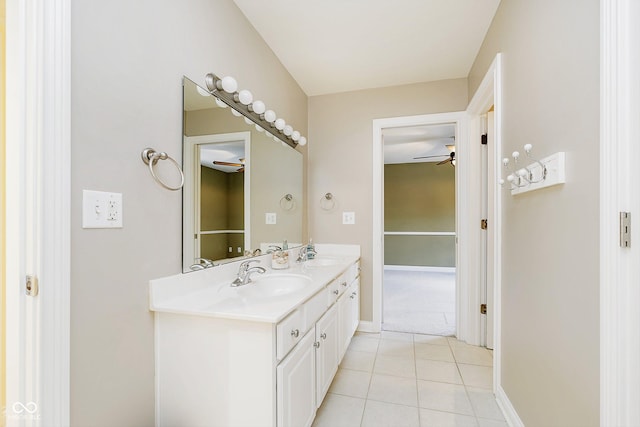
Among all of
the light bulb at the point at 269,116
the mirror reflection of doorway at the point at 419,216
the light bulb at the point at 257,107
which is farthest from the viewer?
the mirror reflection of doorway at the point at 419,216

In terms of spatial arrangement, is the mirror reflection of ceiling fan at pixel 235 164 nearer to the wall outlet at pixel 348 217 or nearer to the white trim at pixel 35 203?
the white trim at pixel 35 203

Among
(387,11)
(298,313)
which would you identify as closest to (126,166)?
(298,313)

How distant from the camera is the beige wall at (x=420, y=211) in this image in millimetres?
6031

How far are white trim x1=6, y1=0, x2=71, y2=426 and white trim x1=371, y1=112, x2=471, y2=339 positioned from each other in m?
2.31

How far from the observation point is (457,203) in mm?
2600

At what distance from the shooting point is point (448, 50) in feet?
7.26

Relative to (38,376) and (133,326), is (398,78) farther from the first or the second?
(38,376)

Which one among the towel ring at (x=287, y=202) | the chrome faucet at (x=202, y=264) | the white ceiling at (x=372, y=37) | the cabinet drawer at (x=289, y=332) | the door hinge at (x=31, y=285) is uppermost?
the white ceiling at (x=372, y=37)

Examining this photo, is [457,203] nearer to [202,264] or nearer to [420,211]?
[202,264]

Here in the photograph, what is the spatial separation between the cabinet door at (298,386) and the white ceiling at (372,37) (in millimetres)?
1916

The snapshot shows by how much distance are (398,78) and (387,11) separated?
87 centimetres

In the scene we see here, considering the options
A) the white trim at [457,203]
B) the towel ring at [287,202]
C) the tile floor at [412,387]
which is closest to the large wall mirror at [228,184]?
the towel ring at [287,202]
